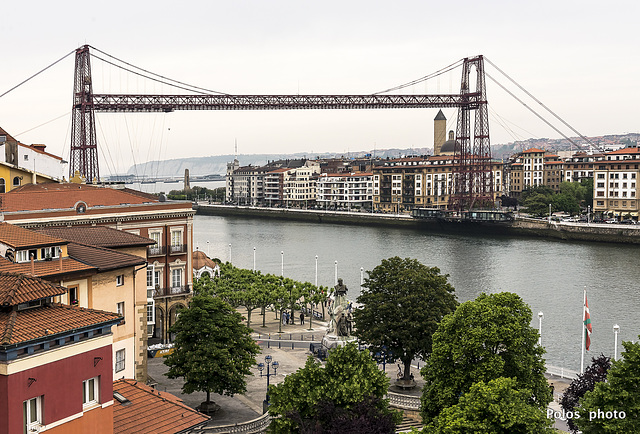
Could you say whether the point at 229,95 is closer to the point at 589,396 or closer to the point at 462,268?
the point at 462,268

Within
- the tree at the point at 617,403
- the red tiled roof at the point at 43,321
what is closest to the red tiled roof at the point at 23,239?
the red tiled roof at the point at 43,321

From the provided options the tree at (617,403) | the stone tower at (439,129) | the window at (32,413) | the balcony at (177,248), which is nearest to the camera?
the window at (32,413)

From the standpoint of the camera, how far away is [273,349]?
20.2 meters

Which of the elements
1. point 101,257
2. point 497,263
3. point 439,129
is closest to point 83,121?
point 497,263

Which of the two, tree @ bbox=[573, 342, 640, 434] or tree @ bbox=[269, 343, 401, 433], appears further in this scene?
tree @ bbox=[269, 343, 401, 433]

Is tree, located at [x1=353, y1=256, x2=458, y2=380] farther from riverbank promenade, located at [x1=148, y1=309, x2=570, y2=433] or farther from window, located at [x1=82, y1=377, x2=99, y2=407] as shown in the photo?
window, located at [x1=82, y1=377, x2=99, y2=407]

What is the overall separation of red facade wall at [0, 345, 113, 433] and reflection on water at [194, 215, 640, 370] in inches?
581

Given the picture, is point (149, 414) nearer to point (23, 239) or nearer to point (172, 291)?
point (23, 239)

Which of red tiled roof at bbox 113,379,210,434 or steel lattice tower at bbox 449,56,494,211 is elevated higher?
steel lattice tower at bbox 449,56,494,211

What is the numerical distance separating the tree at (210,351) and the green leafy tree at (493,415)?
216 inches

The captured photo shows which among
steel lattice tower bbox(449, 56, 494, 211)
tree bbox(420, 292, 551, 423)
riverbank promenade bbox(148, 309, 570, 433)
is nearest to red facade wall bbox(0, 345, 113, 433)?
riverbank promenade bbox(148, 309, 570, 433)

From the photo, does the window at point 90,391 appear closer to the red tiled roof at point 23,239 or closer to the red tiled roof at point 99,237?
the red tiled roof at point 23,239

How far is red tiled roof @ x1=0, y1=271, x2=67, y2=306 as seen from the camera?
8.03 metres

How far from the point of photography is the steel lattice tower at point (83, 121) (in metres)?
44.8
